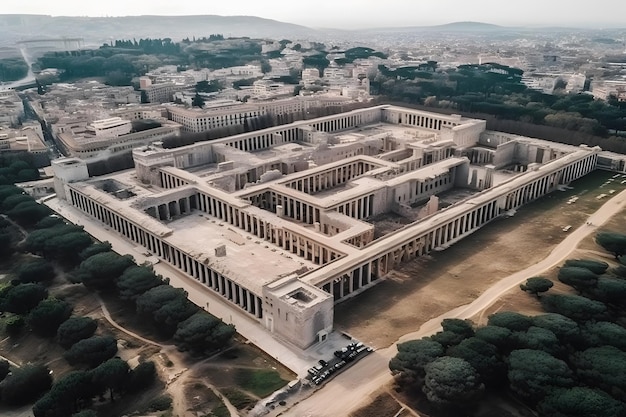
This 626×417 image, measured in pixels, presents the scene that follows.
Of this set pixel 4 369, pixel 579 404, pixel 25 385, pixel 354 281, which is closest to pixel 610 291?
pixel 579 404

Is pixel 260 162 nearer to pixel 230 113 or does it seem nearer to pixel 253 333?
pixel 230 113

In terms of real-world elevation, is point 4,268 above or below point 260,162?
below

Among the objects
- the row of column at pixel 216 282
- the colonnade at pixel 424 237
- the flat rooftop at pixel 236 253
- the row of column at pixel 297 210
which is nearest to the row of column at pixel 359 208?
the row of column at pixel 297 210

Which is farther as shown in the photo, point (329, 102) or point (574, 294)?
point (329, 102)

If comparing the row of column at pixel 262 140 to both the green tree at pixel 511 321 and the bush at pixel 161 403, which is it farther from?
the green tree at pixel 511 321

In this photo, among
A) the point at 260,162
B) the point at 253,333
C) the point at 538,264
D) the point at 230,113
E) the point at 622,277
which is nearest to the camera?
the point at 253,333

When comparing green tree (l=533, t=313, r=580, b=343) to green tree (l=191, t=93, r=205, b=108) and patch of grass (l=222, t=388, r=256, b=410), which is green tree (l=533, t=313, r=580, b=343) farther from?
green tree (l=191, t=93, r=205, b=108)

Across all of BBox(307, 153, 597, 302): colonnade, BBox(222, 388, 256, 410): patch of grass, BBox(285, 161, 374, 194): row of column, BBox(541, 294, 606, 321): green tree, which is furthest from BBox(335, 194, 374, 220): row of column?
BBox(222, 388, 256, 410): patch of grass

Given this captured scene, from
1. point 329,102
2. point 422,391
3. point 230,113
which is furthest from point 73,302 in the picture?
point 329,102
